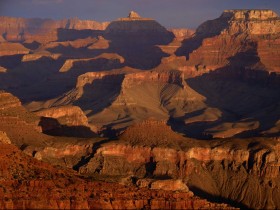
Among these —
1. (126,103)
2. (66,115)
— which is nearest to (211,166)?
(66,115)

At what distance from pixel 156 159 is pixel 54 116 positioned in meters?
35.9

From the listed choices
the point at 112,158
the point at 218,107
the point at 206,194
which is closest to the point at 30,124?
the point at 112,158

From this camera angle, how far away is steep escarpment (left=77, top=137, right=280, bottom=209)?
96.0m

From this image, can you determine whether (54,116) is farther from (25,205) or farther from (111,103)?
(25,205)

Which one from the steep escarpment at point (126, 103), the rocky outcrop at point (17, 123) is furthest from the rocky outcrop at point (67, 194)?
the steep escarpment at point (126, 103)

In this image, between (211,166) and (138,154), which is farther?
(138,154)

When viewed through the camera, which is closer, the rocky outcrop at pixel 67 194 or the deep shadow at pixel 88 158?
the rocky outcrop at pixel 67 194

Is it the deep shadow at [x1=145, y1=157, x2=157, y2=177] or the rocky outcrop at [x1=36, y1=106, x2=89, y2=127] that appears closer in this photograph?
the deep shadow at [x1=145, y1=157, x2=157, y2=177]

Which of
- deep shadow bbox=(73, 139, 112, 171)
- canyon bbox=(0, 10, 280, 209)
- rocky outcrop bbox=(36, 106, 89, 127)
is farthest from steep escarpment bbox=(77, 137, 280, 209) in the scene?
rocky outcrop bbox=(36, 106, 89, 127)

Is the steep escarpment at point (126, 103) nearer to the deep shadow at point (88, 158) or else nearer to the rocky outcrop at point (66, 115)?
the rocky outcrop at point (66, 115)

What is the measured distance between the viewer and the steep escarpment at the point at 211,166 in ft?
315

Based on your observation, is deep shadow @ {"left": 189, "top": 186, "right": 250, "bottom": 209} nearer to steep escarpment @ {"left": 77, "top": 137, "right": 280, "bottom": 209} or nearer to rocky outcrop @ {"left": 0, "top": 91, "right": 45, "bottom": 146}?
steep escarpment @ {"left": 77, "top": 137, "right": 280, "bottom": 209}

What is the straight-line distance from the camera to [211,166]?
10044cm

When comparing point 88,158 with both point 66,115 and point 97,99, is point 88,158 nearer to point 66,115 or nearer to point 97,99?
point 66,115
